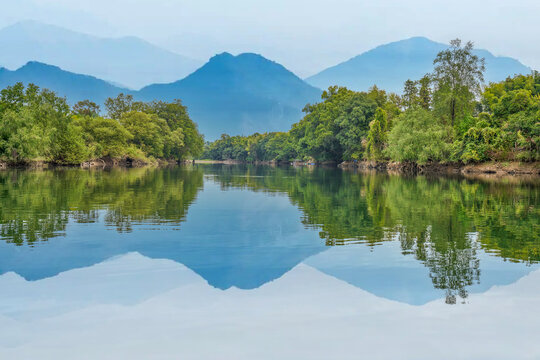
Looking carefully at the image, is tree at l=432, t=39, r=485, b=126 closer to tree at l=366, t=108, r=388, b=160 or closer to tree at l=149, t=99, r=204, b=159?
tree at l=366, t=108, r=388, b=160

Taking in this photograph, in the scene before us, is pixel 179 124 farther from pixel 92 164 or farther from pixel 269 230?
pixel 269 230

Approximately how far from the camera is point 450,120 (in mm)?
68562

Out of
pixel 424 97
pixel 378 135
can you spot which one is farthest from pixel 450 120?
pixel 424 97

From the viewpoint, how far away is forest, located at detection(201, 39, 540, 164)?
2135 inches

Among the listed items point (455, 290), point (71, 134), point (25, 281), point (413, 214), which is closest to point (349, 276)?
point (455, 290)

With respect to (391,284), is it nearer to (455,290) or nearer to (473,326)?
(455,290)

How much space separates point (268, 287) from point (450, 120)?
213ft

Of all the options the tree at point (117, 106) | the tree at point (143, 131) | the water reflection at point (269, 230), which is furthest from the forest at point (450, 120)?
the tree at point (117, 106)

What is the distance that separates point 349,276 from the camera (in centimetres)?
1045

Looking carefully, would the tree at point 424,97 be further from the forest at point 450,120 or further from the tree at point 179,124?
the tree at point 179,124

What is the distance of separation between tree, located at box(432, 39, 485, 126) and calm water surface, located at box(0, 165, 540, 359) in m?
51.1

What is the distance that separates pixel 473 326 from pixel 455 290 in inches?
70.5

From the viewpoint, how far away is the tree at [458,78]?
65438 mm

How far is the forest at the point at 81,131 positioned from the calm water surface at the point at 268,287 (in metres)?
50.6
